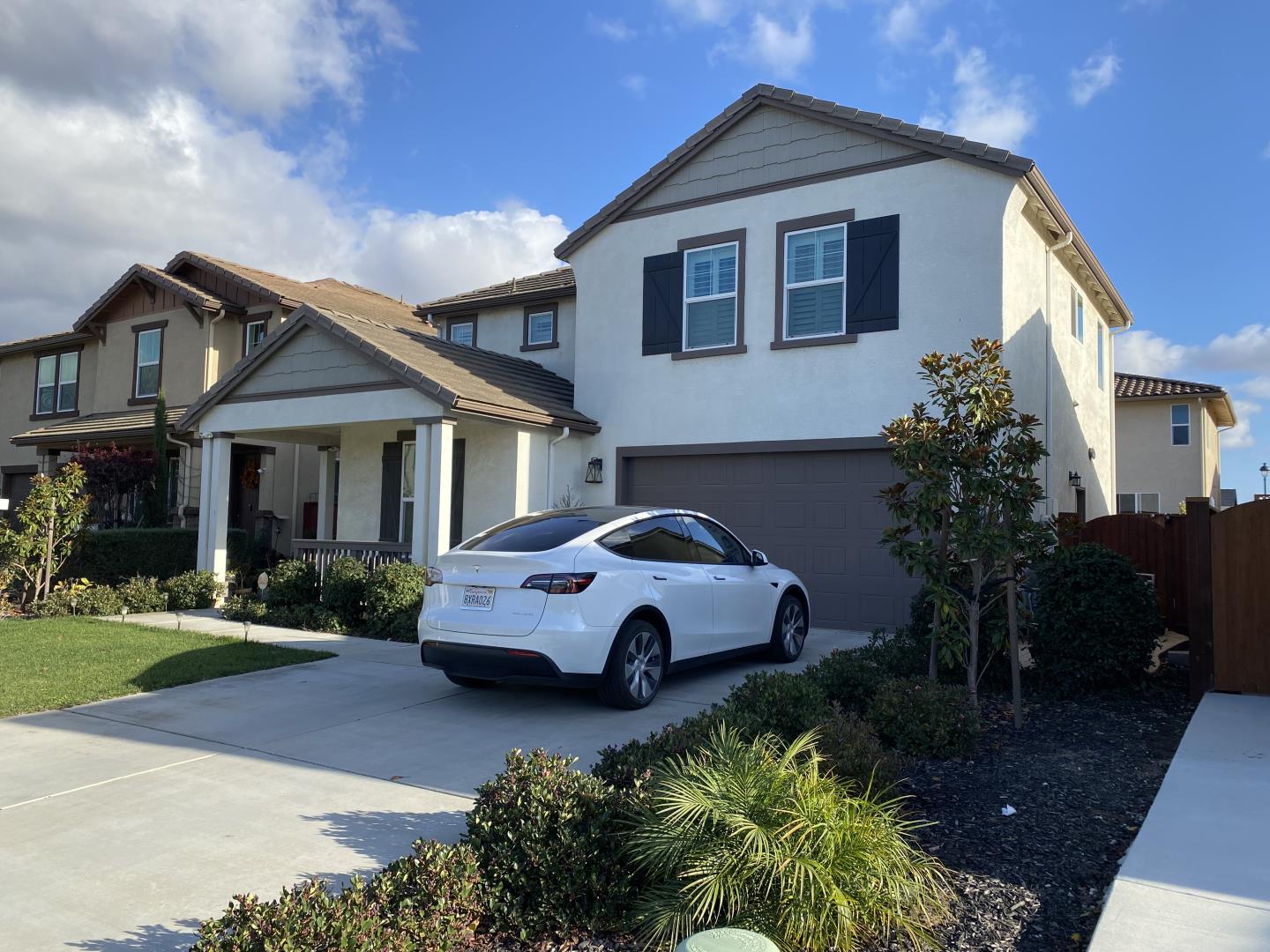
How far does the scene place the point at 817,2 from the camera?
31.5 ft

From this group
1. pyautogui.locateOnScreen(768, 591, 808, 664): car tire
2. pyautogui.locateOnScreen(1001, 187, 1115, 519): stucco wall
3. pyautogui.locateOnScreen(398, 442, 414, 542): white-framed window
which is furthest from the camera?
pyautogui.locateOnScreen(398, 442, 414, 542): white-framed window

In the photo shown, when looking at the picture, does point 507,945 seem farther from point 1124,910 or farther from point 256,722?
point 256,722

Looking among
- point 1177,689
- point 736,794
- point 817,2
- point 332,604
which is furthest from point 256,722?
point 817,2

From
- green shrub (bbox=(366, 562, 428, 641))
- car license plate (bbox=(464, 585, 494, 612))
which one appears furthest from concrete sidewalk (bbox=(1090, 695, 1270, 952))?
green shrub (bbox=(366, 562, 428, 641))

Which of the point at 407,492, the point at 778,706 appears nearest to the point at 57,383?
the point at 407,492

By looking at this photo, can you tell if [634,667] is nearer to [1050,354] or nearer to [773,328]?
[773,328]

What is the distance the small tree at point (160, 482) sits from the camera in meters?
18.4

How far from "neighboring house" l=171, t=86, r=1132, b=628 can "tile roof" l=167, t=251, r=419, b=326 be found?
5.25m

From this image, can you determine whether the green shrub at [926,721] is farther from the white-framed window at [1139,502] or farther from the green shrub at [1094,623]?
the white-framed window at [1139,502]

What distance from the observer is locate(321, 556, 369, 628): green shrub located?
12.1 metres

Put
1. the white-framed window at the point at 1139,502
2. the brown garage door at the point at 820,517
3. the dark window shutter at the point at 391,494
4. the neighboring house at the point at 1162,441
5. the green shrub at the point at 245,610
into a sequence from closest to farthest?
the brown garage door at the point at 820,517 → the green shrub at the point at 245,610 → the dark window shutter at the point at 391,494 → the neighboring house at the point at 1162,441 → the white-framed window at the point at 1139,502

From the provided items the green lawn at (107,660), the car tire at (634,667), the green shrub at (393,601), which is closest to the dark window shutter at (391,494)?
the green shrub at (393,601)

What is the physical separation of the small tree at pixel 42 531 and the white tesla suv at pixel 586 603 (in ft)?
32.8

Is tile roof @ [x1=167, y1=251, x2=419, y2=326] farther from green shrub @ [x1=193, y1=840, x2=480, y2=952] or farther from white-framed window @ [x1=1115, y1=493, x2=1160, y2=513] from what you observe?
white-framed window @ [x1=1115, y1=493, x2=1160, y2=513]
